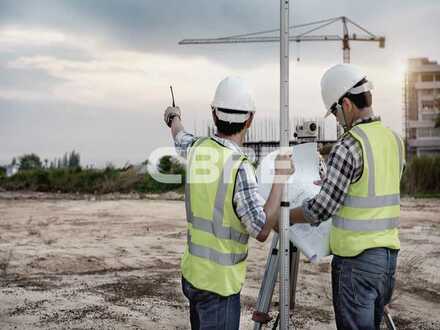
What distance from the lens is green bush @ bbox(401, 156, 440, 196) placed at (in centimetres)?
1952

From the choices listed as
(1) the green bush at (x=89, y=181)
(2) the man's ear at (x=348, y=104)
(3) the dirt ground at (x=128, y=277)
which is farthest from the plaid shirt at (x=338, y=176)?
(1) the green bush at (x=89, y=181)

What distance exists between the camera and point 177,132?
316 cm

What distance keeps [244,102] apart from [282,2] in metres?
0.53

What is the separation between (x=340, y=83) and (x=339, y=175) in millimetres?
532

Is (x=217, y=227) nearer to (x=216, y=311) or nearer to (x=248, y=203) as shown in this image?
(x=248, y=203)

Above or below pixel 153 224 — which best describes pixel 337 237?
above

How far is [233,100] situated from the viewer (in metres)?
2.53

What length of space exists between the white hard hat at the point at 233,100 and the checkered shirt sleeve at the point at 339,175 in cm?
49

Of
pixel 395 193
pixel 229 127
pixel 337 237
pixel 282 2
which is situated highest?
pixel 282 2

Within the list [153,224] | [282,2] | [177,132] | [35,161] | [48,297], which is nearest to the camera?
[282,2]

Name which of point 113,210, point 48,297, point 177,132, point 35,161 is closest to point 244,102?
point 177,132

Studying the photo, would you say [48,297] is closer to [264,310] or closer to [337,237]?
[264,310]

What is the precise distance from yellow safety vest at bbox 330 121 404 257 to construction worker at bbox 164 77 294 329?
0.46 metres

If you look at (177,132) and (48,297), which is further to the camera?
(48,297)
